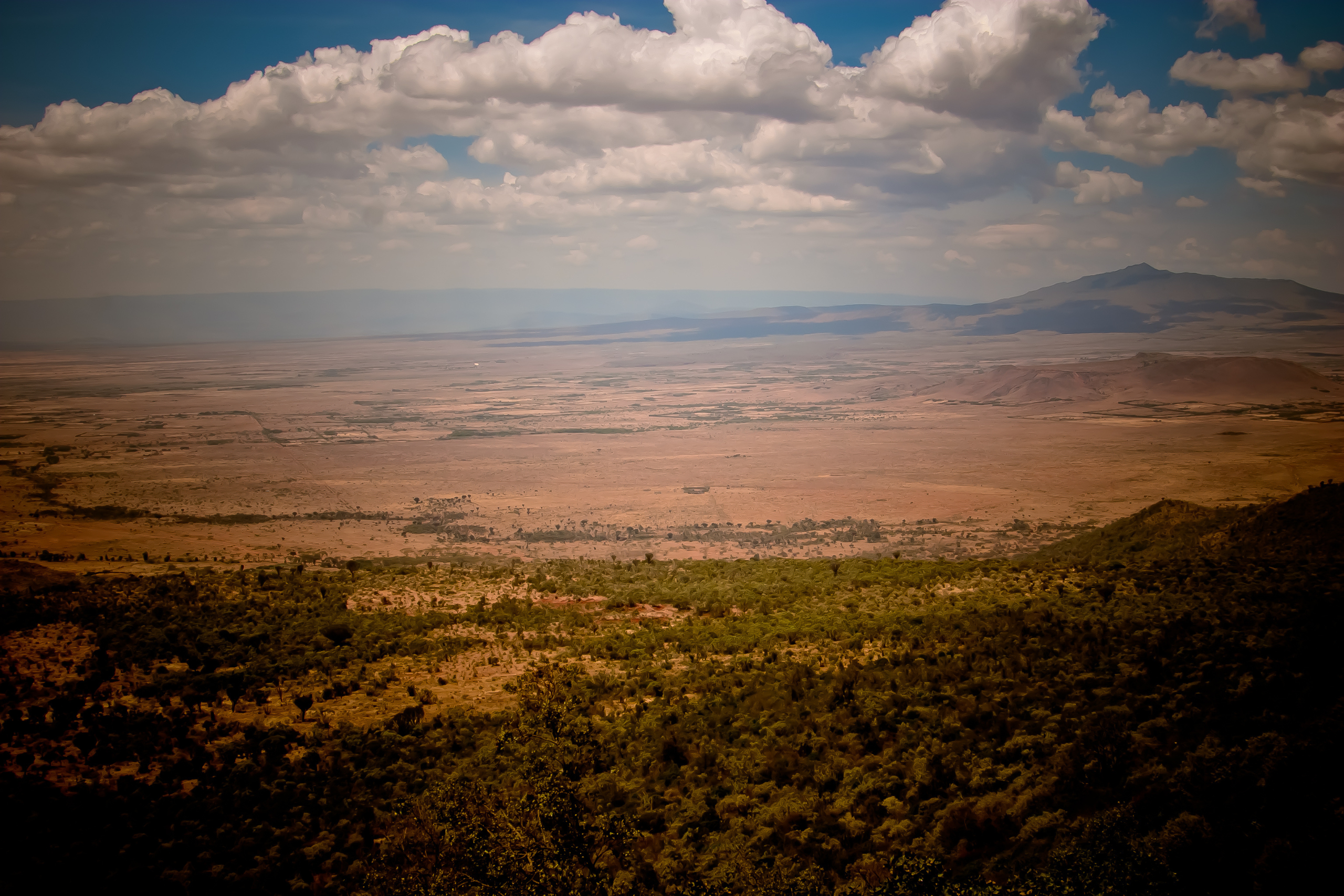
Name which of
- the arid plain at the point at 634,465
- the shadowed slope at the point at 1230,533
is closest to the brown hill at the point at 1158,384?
the arid plain at the point at 634,465

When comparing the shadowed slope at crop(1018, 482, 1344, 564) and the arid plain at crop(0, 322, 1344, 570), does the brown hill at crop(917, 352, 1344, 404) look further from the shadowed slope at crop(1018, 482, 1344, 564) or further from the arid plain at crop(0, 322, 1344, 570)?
the shadowed slope at crop(1018, 482, 1344, 564)

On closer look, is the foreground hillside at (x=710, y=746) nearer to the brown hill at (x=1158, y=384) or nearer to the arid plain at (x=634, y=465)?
the arid plain at (x=634, y=465)

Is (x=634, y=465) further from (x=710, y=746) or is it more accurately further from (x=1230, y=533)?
(x=710, y=746)

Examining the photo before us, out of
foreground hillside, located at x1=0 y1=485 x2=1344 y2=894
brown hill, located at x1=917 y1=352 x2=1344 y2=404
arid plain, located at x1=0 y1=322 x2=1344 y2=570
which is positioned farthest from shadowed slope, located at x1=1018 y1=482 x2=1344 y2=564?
brown hill, located at x1=917 y1=352 x2=1344 y2=404

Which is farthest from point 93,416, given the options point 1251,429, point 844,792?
point 1251,429

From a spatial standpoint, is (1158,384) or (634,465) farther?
(1158,384)

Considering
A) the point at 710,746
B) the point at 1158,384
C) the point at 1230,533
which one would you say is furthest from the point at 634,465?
the point at 1158,384
